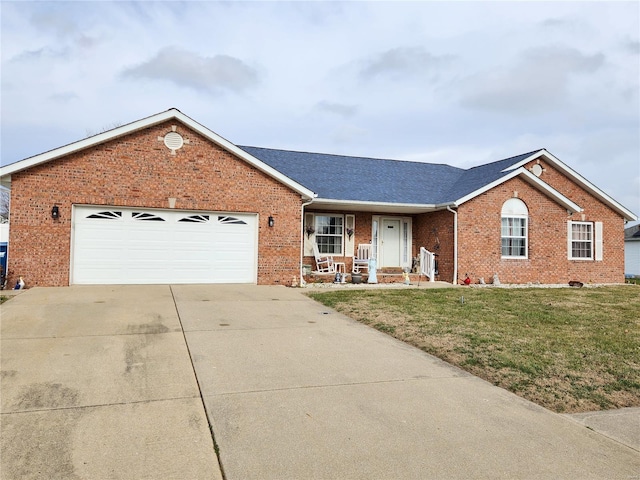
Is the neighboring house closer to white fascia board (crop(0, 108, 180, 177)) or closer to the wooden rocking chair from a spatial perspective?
the wooden rocking chair

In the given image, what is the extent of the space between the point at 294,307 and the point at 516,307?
4.96 metres

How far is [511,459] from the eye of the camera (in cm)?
343

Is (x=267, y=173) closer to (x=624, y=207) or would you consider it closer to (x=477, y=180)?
(x=477, y=180)

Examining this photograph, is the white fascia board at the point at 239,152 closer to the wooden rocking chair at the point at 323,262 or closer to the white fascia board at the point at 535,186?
the wooden rocking chair at the point at 323,262

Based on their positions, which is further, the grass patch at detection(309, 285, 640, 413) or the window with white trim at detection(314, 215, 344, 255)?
the window with white trim at detection(314, 215, 344, 255)

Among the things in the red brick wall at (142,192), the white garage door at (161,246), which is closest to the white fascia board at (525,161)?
the red brick wall at (142,192)

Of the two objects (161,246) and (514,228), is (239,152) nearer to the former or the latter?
(161,246)

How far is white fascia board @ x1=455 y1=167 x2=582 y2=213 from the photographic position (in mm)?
15852

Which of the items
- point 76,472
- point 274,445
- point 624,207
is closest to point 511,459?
point 274,445

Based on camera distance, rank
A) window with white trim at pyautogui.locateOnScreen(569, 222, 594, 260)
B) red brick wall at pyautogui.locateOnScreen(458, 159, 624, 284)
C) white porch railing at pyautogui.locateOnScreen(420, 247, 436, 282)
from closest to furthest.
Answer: red brick wall at pyautogui.locateOnScreen(458, 159, 624, 284), white porch railing at pyautogui.locateOnScreen(420, 247, 436, 282), window with white trim at pyautogui.locateOnScreen(569, 222, 594, 260)

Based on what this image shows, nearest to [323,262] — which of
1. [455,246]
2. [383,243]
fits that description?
[383,243]

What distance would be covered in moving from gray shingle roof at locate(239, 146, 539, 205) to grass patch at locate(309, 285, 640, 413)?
185 inches

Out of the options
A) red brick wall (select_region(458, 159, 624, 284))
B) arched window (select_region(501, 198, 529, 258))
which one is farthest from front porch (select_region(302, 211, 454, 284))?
arched window (select_region(501, 198, 529, 258))

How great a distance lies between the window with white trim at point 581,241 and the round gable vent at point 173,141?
1449 cm
